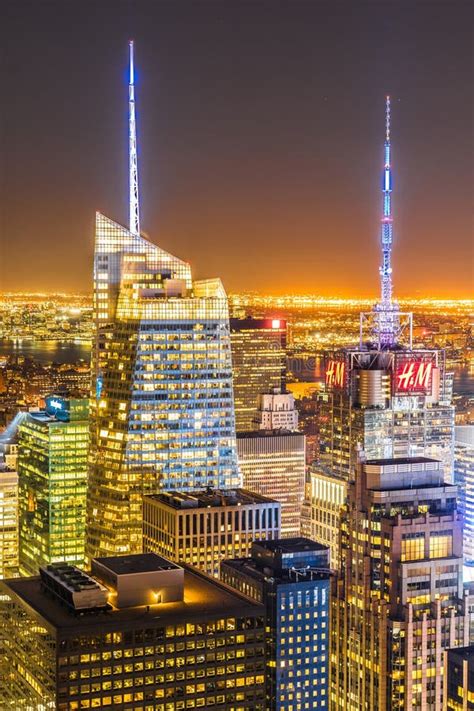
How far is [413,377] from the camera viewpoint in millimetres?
76625

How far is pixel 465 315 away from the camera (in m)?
102

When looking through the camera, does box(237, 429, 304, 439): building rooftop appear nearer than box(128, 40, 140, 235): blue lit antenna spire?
No

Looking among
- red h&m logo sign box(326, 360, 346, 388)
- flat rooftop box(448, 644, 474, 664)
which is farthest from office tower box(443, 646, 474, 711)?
red h&m logo sign box(326, 360, 346, 388)

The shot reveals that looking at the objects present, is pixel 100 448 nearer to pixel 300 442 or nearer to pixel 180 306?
pixel 180 306

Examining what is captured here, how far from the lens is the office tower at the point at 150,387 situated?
217 ft

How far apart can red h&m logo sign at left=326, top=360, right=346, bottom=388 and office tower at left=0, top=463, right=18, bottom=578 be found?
17.5 meters

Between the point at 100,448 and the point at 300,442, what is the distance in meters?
22.2

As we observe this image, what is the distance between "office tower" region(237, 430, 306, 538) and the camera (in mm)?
84438

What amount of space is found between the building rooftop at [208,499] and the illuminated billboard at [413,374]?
54.4 ft

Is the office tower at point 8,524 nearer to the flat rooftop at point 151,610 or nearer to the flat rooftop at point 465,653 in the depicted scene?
the flat rooftop at point 151,610

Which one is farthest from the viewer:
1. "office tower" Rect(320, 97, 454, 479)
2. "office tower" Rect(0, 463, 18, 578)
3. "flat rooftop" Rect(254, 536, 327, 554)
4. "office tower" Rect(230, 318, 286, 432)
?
"office tower" Rect(230, 318, 286, 432)

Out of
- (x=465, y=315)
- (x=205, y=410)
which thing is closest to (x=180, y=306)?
(x=205, y=410)

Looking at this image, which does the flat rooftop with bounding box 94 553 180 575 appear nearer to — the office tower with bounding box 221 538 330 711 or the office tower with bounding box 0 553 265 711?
the office tower with bounding box 0 553 265 711

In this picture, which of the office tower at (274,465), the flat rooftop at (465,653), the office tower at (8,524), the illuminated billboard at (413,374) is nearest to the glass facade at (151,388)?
the office tower at (8,524)
